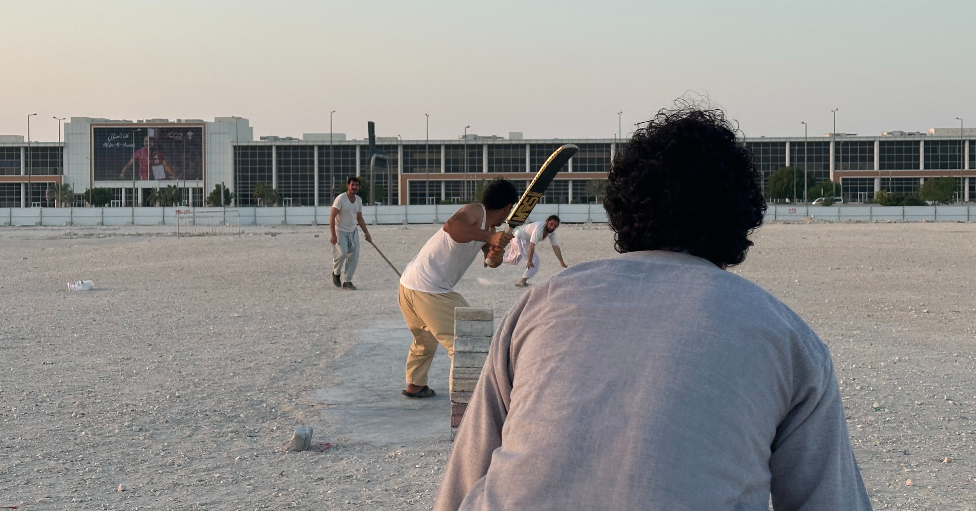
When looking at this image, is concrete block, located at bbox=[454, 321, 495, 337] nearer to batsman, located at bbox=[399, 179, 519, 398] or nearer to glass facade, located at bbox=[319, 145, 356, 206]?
batsman, located at bbox=[399, 179, 519, 398]

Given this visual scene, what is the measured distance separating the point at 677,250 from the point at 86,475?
4249 millimetres

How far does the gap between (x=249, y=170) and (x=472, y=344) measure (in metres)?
109

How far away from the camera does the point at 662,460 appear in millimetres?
1660

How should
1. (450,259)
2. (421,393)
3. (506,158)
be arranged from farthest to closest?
(506,158)
(421,393)
(450,259)

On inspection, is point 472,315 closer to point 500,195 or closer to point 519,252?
point 500,195

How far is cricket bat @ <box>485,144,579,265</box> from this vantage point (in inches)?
252

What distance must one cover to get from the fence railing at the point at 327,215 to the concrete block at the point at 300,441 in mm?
46210

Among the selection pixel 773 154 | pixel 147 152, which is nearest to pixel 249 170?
pixel 147 152

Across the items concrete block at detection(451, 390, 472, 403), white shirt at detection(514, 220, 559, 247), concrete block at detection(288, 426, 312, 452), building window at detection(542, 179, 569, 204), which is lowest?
concrete block at detection(288, 426, 312, 452)

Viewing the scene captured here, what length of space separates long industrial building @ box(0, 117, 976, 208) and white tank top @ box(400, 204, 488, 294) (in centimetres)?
9215

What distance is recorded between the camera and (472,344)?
6.20 meters

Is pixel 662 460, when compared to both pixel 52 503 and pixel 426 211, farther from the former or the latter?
pixel 426 211

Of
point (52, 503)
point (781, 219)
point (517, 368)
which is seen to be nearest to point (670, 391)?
point (517, 368)

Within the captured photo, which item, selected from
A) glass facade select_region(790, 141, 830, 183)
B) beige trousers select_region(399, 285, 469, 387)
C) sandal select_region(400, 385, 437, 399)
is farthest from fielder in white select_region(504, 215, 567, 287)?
glass facade select_region(790, 141, 830, 183)
